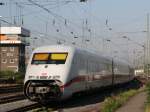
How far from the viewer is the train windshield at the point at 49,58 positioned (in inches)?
899

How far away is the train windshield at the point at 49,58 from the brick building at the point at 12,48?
10037cm

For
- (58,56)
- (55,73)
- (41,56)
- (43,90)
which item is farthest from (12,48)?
(43,90)

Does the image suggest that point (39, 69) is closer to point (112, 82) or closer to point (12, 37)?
point (112, 82)

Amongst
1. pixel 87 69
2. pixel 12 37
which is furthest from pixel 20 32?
pixel 87 69

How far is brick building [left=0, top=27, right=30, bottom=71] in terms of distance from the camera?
12662 centimetres

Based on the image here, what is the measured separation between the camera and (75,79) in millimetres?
23578

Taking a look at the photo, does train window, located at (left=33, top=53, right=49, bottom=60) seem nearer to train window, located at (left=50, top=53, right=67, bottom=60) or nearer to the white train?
the white train

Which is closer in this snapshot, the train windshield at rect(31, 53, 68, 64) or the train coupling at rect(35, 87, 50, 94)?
the train coupling at rect(35, 87, 50, 94)

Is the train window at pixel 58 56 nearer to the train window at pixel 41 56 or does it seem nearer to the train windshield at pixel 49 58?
the train windshield at pixel 49 58

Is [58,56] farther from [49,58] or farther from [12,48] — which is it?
[12,48]

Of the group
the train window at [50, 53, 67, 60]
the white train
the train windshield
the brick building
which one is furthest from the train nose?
the brick building

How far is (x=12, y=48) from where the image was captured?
12962 centimetres

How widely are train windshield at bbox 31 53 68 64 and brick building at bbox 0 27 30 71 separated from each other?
329ft

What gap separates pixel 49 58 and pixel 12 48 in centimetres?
10770
